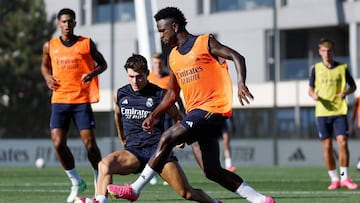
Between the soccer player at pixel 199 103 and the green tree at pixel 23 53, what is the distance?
36.5 m

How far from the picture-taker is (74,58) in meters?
14.9

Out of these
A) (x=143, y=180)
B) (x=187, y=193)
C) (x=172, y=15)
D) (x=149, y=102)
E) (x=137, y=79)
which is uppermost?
(x=172, y=15)

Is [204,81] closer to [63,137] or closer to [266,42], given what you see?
[63,137]

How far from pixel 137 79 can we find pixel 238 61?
5.11 feet

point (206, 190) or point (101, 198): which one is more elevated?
point (101, 198)

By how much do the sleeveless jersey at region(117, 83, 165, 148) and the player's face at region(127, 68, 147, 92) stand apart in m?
0.05

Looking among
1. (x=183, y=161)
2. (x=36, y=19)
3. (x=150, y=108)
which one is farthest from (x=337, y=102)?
(x=36, y=19)

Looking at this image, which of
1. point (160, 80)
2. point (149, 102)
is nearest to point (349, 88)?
point (160, 80)

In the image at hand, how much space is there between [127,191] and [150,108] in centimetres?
146

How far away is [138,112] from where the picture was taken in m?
11.6

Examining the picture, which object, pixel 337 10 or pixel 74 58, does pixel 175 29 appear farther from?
pixel 337 10

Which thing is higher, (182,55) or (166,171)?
(182,55)

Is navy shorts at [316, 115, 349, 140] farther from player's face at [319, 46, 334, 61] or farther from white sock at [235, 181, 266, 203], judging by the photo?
white sock at [235, 181, 266, 203]

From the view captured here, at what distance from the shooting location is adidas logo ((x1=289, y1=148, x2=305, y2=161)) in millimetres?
35469
